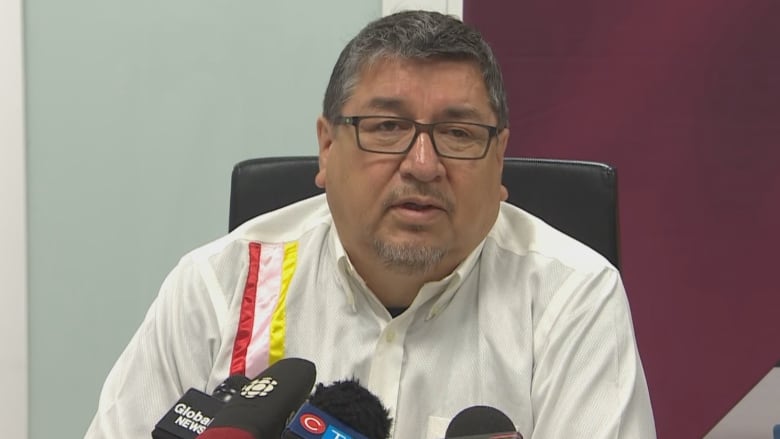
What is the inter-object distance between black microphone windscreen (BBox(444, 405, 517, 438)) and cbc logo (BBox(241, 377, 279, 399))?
0.17 meters

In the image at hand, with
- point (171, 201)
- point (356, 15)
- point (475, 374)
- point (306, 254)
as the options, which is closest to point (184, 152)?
point (171, 201)

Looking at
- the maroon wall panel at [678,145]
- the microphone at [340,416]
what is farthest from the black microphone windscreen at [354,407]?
the maroon wall panel at [678,145]

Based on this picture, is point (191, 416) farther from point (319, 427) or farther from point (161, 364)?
point (161, 364)

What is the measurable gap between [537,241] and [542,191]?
10cm

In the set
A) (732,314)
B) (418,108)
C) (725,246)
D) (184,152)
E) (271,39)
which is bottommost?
(732,314)

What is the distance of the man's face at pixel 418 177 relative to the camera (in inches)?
53.2

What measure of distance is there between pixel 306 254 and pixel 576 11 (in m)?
1.00

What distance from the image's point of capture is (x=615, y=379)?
129 cm

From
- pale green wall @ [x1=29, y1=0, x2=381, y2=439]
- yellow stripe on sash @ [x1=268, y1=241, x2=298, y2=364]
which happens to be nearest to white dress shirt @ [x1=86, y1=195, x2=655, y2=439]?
yellow stripe on sash @ [x1=268, y1=241, x2=298, y2=364]

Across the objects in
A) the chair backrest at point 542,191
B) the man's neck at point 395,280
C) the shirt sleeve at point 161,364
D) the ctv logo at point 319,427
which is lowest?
the shirt sleeve at point 161,364

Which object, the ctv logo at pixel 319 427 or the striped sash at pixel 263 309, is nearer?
the ctv logo at pixel 319 427

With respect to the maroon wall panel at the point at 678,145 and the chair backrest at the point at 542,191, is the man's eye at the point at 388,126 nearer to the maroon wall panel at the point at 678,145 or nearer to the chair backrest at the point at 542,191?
the chair backrest at the point at 542,191

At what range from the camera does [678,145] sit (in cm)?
205

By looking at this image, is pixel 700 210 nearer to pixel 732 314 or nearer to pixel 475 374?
pixel 732 314
